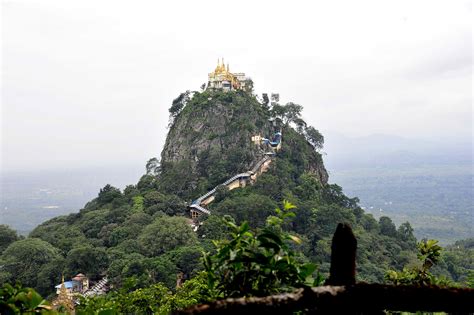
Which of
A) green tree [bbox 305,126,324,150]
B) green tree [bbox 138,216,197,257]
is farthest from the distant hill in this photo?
green tree [bbox 138,216,197,257]

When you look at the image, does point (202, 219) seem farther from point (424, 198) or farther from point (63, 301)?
point (424, 198)

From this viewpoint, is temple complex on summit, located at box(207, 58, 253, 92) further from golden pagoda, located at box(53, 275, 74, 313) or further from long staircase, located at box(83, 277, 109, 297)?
golden pagoda, located at box(53, 275, 74, 313)

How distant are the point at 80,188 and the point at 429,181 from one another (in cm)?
13906

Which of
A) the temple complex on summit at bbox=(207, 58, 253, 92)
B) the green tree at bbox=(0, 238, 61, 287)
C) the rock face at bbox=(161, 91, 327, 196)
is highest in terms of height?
the temple complex on summit at bbox=(207, 58, 253, 92)

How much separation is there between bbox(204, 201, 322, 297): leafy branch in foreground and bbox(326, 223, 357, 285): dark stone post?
0.20 metres

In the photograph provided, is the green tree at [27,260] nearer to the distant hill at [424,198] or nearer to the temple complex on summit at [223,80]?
the temple complex on summit at [223,80]

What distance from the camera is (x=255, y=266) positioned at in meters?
2.36

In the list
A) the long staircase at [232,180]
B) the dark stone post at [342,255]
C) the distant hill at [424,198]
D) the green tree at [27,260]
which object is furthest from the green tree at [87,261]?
the distant hill at [424,198]

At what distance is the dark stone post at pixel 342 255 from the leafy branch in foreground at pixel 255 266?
200 millimetres

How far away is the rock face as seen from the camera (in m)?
37.1

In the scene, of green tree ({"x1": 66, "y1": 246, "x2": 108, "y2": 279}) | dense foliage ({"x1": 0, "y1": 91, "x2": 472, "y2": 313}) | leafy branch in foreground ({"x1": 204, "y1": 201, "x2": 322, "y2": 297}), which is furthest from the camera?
green tree ({"x1": 66, "y1": 246, "x2": 108, "y2": 279})

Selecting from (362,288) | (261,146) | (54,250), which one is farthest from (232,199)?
(362,288)

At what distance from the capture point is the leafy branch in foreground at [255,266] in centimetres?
233

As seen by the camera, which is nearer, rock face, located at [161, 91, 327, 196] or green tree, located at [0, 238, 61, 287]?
green tree, located at [0, 238, 61, 287]
